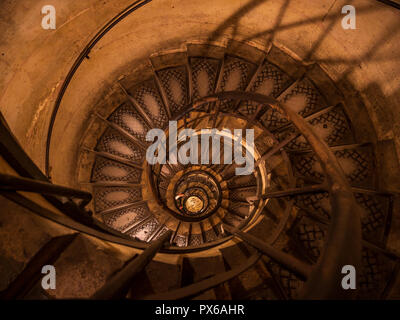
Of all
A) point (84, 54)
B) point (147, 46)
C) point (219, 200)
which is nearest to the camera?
point (84, 54)

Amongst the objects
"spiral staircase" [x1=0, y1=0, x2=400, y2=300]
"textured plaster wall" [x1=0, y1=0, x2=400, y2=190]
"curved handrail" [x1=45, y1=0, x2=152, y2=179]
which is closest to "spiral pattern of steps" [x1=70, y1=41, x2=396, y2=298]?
"spiral staircase" [x1=0, y1=0, x2=400, y2=300]

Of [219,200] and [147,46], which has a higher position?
[147,46]

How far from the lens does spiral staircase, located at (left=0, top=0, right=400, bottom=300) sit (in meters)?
1.73

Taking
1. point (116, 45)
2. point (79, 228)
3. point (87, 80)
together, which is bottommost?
point (79, 228)

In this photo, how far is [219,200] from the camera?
22.0 feet

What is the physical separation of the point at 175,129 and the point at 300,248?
3473 millimetres

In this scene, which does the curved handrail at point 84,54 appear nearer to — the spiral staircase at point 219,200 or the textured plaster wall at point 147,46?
the textured plaster wall at point 147,46

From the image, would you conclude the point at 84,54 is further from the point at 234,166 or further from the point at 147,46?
the point at 234,166

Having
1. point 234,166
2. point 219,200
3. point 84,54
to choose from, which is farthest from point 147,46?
point 219,200

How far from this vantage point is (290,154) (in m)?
4.18

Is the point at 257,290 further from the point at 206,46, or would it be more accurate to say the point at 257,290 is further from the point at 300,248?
the point at 206,46

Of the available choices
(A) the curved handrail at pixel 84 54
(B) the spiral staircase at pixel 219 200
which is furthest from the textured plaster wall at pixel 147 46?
(B) the spiral staircase at pixel 219 200

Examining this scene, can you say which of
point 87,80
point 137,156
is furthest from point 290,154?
point 87,80

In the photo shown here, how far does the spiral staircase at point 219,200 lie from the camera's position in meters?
1.73
